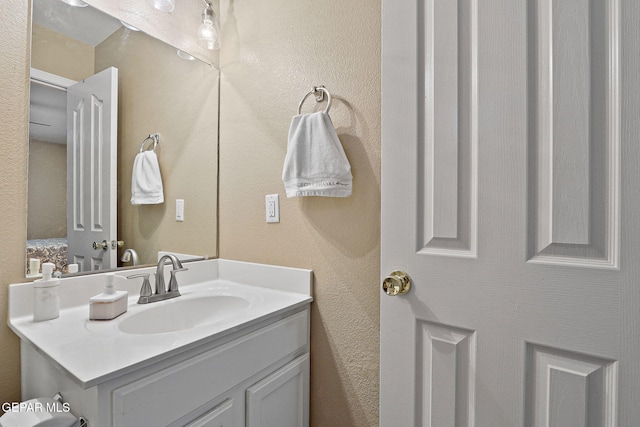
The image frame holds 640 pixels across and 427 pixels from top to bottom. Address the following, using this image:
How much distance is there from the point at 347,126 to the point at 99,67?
3.08 ft

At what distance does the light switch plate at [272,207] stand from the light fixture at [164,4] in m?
0.92

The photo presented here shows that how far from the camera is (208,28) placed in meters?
1.41

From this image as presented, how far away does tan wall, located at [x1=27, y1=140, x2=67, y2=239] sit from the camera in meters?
0.96

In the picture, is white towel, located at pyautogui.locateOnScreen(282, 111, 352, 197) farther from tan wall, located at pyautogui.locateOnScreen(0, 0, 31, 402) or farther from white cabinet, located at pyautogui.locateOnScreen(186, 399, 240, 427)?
tan wall, located at pyautogui.locateOnScreen(0, 0, 31, 402)

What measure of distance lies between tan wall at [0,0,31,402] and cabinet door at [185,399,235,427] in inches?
24.3

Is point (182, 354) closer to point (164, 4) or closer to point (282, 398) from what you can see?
point (282, 398)

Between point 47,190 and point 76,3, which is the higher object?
point 76,3

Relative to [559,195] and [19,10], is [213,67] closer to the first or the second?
[19,10]

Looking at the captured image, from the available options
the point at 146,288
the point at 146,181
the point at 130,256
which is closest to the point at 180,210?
the point at 146,181

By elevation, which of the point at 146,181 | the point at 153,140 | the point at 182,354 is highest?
the point at 153,140

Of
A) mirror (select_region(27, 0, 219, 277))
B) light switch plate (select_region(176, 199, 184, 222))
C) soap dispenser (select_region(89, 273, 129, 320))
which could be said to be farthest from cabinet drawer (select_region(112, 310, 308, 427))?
light switch plate (select_region(176, 199, 184, 222))

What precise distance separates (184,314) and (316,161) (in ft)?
2.52

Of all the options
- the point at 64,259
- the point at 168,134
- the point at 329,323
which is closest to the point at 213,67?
the point at 168,134

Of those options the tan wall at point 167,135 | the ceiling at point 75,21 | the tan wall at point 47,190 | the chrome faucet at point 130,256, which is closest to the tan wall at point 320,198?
the tan wall at point 167,135
